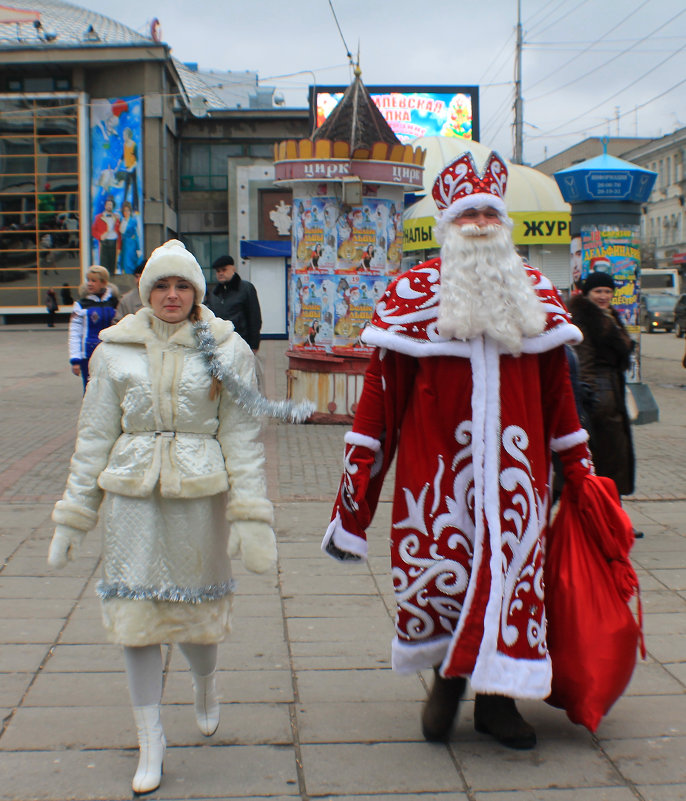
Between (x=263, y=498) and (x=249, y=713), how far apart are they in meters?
0.96

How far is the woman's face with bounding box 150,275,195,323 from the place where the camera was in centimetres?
324

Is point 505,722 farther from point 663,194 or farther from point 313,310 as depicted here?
point 663,194

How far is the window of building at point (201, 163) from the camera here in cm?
3812

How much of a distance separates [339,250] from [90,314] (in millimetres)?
2753

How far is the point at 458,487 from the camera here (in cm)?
327

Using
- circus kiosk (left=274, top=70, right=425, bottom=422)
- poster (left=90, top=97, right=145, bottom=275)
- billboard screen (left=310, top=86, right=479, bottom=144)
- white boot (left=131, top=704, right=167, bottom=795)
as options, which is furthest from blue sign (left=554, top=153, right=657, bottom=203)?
poster (left=90, top=97, right=145, bottom=275)

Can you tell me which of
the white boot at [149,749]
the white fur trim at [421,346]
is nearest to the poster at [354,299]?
the white fur trim at [421,346]

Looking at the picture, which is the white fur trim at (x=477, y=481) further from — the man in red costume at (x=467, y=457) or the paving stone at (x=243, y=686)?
the paving stone at (x=243, y=686)

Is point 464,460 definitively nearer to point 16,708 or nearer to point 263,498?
point 263,498

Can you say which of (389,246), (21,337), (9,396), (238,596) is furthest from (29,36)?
(238,596)

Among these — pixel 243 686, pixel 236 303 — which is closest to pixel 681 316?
pixel 236 303

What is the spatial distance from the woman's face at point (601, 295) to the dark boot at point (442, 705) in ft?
9.40

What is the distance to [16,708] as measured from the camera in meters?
3.66

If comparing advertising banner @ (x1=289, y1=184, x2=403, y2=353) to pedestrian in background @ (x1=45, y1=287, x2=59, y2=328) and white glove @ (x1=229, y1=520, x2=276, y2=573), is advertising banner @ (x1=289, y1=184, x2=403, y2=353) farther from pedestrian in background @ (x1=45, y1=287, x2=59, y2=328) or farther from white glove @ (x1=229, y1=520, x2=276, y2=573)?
pedestrian in background @ (x1=45, y1=287, x2=59, y2=328)
